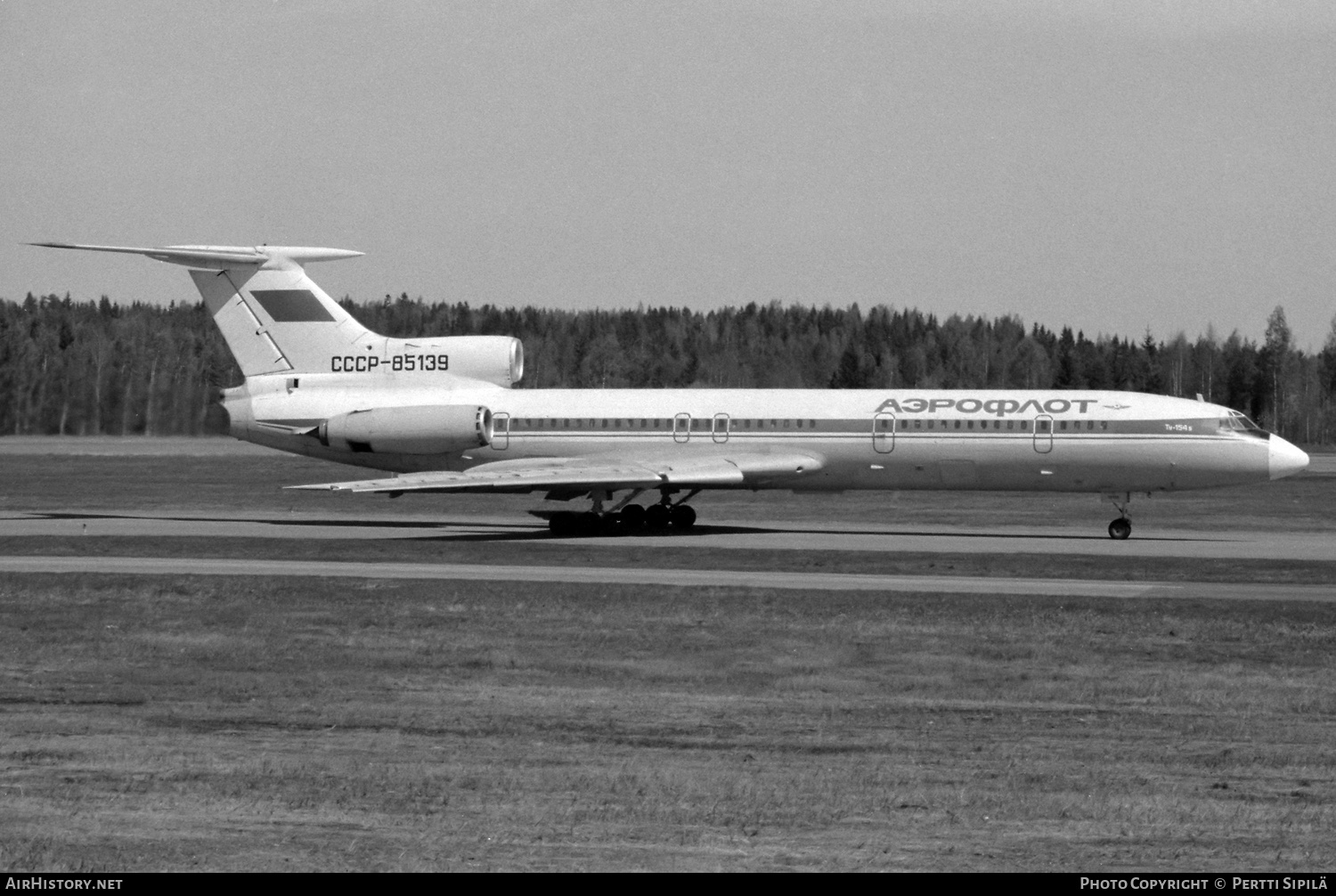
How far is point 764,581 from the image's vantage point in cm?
2844

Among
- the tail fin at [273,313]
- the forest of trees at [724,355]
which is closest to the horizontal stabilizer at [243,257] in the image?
the tail fin at [273,313]

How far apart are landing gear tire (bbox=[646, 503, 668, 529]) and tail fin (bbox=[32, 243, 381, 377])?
8932mm

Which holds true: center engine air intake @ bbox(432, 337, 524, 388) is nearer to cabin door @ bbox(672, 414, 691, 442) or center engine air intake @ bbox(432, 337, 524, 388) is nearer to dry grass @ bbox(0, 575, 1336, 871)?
cabin door @ bbox(672, 414, 691, 442)

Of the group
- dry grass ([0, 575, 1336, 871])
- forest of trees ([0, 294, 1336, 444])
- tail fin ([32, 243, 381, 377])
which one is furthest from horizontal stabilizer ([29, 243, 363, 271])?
forest of trees ([0, 294, 1336, 444])

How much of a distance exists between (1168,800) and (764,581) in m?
16.0

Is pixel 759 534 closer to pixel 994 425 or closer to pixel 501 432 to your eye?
pixel 994 425

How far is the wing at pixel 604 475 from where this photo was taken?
3803 cm

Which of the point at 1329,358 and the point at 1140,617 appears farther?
the point at 1329,358

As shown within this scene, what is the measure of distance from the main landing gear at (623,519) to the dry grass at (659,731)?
43.3 feet

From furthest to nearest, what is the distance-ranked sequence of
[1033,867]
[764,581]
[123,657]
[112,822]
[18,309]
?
[18,309], [764,581], [123,657], [112,822], [1033,867]

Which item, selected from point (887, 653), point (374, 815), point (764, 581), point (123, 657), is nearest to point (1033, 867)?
point (374, 815)

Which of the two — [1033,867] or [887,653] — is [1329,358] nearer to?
[887,653]

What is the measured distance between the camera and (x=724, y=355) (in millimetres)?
122875

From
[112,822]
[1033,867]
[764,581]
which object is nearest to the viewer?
[1033,867]
